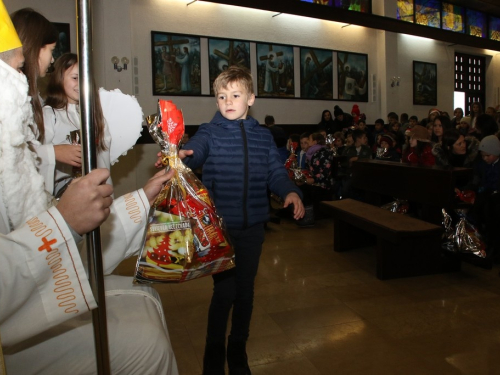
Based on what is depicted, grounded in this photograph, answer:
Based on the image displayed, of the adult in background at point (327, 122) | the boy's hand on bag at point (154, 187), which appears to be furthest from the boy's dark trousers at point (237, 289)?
the adult in background at point (327, 122)

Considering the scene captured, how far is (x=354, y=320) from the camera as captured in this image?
3.33 m

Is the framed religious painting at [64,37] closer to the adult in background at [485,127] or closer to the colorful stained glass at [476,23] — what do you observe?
the adult in background at [485,127]

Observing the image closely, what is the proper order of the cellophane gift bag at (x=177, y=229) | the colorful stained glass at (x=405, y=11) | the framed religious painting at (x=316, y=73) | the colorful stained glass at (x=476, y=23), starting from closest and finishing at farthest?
the cellophane gift bag at (x=177, y=229), the framed religious painting at (x=316, y=73), the colorful stained glass at (x=405, y=11), the colorful stained glass at (x=476, y=23)

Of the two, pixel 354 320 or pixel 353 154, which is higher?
pixel 353 154

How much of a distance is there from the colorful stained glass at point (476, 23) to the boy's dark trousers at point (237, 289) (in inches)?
728

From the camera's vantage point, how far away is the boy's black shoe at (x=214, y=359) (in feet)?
8.11

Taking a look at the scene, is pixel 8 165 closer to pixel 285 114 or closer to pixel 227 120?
pixel 227 120

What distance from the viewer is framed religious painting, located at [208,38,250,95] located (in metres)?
12.0

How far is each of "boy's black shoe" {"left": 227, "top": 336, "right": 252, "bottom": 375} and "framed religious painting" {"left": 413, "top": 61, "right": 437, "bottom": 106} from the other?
51.8 feet

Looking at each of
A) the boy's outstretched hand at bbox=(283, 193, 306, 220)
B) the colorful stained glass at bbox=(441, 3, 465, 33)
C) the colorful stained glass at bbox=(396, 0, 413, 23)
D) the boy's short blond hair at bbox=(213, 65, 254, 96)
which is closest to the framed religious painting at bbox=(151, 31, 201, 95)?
the colorful stained glass at bbox=(396, 0, 413, 23)

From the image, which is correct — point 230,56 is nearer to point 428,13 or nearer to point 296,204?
point 428,13

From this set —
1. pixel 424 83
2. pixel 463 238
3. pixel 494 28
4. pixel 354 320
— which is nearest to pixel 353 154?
pixel 463 238

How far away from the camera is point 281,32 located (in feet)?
43.4

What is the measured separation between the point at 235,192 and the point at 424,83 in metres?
16.4
